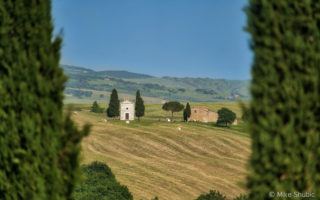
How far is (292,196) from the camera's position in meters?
11.7

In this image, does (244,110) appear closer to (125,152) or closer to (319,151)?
(319,151)

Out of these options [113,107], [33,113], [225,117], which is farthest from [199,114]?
[33,113]

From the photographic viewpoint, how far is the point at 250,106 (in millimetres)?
12109

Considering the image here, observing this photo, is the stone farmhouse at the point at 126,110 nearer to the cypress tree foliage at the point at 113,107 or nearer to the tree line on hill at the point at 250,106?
the cypress tree foliage at the point at 113,107

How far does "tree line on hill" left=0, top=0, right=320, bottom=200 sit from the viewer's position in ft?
38.2

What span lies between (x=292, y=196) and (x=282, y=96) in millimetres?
2015

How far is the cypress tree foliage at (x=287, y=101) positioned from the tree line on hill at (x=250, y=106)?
0.8 inches

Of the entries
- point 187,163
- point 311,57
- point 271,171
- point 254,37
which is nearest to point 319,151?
point 271,171

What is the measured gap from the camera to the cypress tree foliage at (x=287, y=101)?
11.6 metres

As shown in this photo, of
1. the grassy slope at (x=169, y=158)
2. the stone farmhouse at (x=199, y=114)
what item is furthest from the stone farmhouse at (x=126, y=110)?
the grassy slope at (x=169, y=158)

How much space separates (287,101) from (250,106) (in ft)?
2.64

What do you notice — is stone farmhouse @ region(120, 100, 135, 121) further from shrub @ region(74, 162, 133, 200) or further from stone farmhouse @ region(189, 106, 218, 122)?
shrub @ region(74, 162, 133, 200)

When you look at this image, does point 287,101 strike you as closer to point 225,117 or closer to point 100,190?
point 100,190

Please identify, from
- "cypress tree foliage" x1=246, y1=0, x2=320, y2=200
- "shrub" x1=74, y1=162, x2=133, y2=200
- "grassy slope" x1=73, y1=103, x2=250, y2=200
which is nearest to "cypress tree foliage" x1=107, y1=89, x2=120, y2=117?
"grassy slope" x1=73, y1=103, x2=250, y2=200
